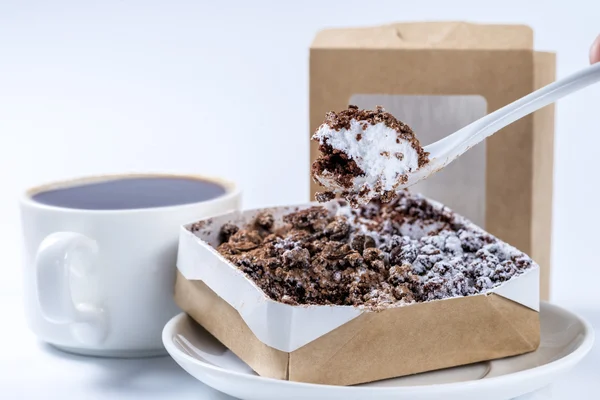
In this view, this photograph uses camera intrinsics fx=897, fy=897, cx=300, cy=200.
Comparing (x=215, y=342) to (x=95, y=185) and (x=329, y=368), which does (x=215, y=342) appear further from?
(x=95, y=185)

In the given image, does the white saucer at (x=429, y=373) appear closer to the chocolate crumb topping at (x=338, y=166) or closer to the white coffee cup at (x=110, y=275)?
the white coffee cup at (x=110, y=275)

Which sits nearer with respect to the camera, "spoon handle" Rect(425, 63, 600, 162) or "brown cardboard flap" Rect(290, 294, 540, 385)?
"brown cardboard flap" Rect(290, 294, 540, 385)

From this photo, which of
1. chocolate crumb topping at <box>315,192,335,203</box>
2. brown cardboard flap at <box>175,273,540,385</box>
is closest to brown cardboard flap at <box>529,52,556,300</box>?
brown cardboard flap at <box>175,273,540,385</box>

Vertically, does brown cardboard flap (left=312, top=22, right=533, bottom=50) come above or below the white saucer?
above

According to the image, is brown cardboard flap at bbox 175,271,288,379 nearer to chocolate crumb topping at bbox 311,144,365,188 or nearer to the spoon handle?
chocolate crumb topping at bbox 311,144,365,188

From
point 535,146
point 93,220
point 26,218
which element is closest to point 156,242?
point 93,220

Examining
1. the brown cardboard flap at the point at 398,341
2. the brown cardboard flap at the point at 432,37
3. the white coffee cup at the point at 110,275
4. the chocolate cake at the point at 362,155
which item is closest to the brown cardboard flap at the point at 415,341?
the brown cardboard flap at the point at 398,341
